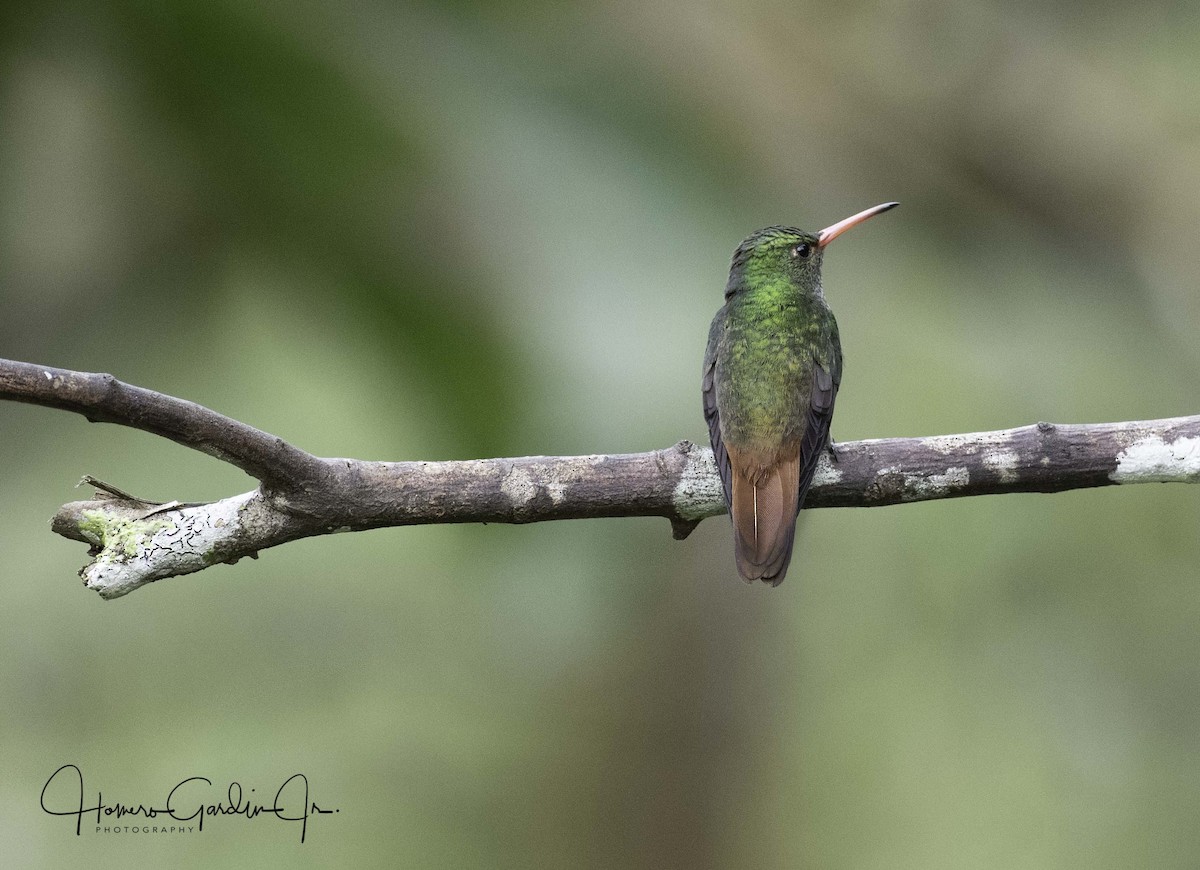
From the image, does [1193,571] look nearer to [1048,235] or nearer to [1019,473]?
[1048,235]

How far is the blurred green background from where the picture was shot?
5.94m

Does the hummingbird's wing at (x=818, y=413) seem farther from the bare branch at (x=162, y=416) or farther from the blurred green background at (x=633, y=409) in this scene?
the blurred green background at (x=633, y=409)

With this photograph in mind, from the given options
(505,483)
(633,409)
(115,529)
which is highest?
(633,409)

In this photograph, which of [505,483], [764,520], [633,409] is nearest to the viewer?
[505,483]

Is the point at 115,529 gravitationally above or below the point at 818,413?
below

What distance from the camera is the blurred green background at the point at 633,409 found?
234 inches

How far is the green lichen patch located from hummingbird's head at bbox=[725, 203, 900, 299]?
7.17ft

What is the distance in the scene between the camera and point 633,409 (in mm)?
5285

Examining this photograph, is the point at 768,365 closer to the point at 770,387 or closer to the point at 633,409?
the point at 770,387

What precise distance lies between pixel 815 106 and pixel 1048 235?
1.63 metres

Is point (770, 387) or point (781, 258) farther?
point (781, 258)

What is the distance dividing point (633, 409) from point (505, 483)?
2550 millimetres
